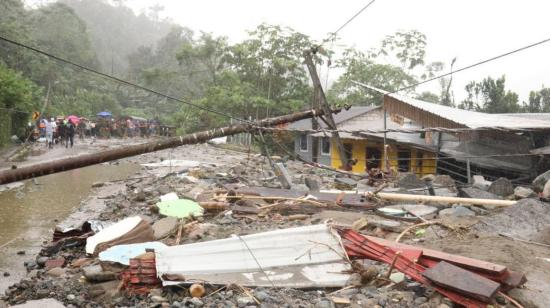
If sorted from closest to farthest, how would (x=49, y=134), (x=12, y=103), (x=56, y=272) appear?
(x=56, y=272) < (x=12, y=103) < (x=49, y=134)

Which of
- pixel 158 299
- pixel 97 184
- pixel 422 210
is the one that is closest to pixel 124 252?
pixel 158 299

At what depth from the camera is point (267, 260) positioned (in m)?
5.28

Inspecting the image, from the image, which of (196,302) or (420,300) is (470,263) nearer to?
(420,300)

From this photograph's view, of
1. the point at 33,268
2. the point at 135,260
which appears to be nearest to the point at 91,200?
the point at 33,268

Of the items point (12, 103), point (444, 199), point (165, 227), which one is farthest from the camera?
point (12, 103)

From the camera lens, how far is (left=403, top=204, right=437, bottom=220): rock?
7.60m

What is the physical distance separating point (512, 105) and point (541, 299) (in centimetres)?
2697

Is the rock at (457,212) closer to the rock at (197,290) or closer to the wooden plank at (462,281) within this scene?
the wooden plank at (462,281)

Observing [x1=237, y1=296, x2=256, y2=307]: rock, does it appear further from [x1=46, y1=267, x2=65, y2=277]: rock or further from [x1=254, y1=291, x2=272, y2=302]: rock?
[x1=46, y1=267, x2=65, y2=277]: rock

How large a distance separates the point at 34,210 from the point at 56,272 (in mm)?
5808

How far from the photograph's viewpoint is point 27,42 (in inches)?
1426

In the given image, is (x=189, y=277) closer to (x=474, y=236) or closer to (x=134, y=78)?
(x=474, y=236)

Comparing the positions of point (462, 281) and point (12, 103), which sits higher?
point (12, 103)

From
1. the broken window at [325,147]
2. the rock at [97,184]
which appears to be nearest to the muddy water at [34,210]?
the rock at [97,184]
